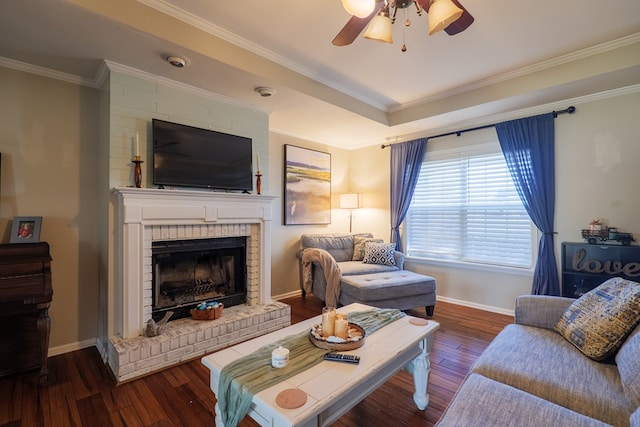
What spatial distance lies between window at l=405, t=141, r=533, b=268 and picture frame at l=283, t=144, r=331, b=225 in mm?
1350

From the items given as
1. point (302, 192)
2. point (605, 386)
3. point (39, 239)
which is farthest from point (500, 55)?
point (39, 239)

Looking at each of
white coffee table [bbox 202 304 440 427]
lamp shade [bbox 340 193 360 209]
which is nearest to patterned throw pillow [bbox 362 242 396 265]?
lamp shade [bbox 340 193 360 209]

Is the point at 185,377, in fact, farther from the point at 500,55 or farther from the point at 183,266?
the point at 500,55

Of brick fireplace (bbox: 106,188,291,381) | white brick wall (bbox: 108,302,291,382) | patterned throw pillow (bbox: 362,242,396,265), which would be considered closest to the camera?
white brick wall (bbox: 108,302,291,382)

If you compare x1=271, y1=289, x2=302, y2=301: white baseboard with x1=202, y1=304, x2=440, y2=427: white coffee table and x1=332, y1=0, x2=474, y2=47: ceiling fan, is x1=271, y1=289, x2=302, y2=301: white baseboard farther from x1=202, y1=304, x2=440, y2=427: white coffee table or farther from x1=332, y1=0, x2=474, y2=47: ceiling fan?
x1=332, y1=0, x2=474, y2=47: ceiling fan

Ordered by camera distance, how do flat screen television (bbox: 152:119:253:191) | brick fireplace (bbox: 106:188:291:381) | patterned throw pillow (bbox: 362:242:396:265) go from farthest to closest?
patterned throw pillow (bbox: 362:242:396:265) → flat screen television (bbox: 152:119:253:191) → brick fireplace (bbox: 106:188:291:381)

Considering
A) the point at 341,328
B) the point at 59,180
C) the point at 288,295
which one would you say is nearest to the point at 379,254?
the point at 288,295

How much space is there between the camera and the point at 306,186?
4438 mm

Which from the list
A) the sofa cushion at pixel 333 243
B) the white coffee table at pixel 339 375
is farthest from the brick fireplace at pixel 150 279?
the sofa cushion at pixel 333 243

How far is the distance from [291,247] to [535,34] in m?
3.47

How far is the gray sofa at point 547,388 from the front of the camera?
113 centimetres

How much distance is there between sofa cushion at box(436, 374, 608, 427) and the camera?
1101mm

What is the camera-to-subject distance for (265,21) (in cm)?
215

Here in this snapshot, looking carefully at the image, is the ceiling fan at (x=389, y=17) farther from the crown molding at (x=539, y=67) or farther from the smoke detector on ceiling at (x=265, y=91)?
the crown molding at (x=539, y=67)
